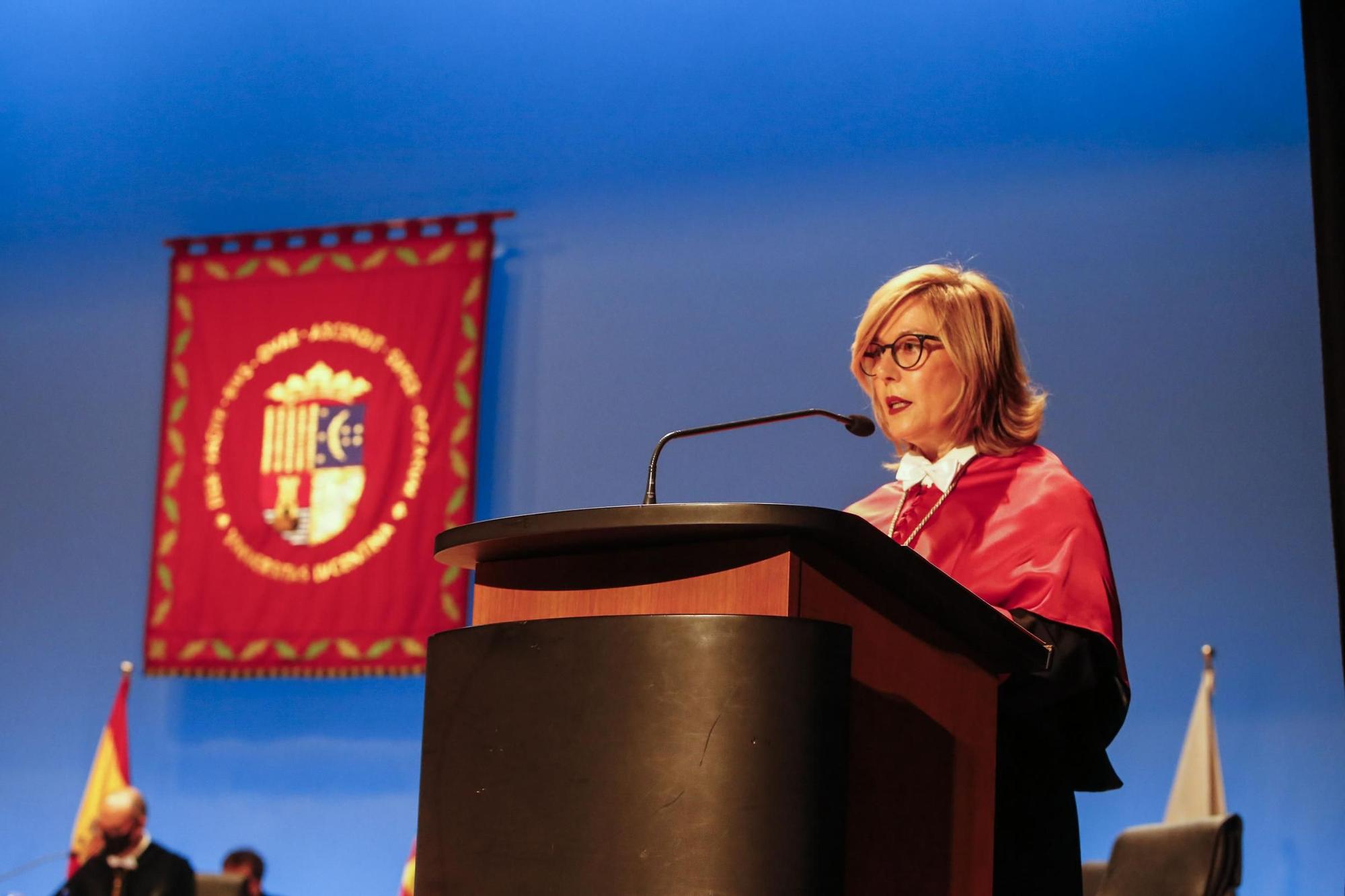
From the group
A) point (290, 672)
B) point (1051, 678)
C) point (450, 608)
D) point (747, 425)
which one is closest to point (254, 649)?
point (290, 672)

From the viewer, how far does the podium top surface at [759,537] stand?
1.14m

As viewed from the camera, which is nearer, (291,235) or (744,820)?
(744,820)

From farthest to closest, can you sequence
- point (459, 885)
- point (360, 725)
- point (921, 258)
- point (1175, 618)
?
point (360, 725)
point (921, 258)
point (1175, 618)
point (459, 885)

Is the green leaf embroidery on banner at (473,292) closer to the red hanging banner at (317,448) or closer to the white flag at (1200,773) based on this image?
the red hanging banner at (317,448)

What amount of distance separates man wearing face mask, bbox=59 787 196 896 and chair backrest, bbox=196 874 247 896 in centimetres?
12

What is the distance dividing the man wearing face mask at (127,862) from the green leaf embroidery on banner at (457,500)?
1534 millimetres

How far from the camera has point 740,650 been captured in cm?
114

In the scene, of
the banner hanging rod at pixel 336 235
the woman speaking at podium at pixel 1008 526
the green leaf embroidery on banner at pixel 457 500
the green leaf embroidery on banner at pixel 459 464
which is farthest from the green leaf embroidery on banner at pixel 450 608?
the woman speaking at podium at pixel 1008 526

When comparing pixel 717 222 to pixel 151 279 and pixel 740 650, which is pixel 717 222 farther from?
pixel 740 650

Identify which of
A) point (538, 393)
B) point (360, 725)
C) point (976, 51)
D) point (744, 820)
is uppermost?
point (976, 51)

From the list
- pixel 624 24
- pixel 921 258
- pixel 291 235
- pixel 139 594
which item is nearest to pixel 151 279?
pixel 291 235

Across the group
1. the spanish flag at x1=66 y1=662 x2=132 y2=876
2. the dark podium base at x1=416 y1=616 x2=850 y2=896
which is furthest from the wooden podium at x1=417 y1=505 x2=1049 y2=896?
the spanish flag at x1=66 y1=662 x2=132 y2=876

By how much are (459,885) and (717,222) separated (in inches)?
177

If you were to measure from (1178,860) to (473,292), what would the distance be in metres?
3.42
